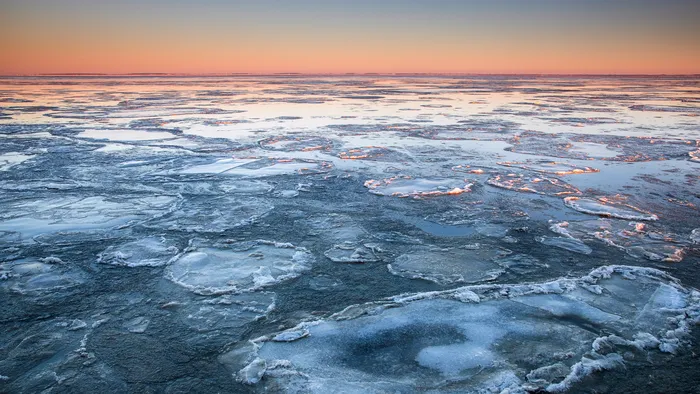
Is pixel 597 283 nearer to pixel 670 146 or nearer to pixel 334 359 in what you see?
pixel 334 359

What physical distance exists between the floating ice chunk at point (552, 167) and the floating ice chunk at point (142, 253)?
563 centimetres

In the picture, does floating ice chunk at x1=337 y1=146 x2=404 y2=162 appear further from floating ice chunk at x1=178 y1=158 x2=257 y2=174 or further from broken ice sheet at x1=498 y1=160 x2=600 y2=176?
broken ice sheet at x1=498 y1=160 x2=600 y2=176

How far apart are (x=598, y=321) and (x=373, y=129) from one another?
9763mm

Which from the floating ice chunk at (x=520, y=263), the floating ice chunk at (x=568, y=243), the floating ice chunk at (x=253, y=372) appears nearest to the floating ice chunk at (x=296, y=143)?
the floating ice chunk at (x=568, y=243)

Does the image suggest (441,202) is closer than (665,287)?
No

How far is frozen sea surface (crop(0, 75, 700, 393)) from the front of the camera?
246 centimetres

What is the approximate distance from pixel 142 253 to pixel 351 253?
1881 mm

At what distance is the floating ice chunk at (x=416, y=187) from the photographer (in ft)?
19.5

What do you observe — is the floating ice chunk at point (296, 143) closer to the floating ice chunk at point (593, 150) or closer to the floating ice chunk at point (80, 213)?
the floating ice chunk at point (80, 213)

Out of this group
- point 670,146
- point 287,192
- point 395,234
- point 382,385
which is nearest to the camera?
point 382,385

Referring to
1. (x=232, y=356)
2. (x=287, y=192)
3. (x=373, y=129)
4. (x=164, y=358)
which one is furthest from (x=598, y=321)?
(x=373, y=129)

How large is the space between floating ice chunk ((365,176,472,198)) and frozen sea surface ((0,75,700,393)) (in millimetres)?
53

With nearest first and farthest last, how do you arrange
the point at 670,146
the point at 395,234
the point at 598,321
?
the point at 598,321, the point at 395,234, the point at 670,146

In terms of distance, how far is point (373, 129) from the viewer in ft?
40.2
